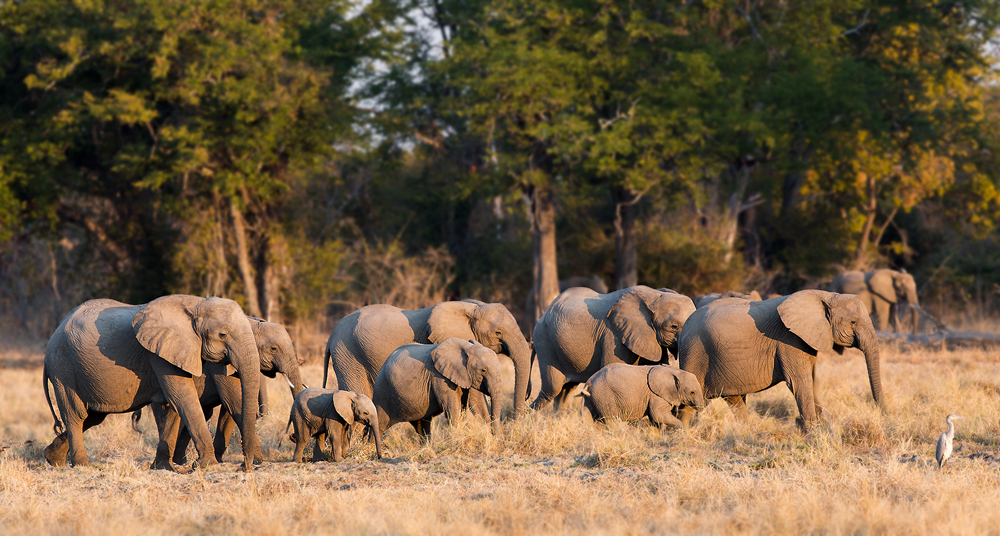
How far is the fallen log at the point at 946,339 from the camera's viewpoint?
17.4 metres

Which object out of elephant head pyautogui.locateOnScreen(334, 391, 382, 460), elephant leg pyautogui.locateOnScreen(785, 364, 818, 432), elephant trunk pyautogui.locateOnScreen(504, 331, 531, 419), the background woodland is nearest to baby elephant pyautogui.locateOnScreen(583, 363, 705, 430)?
elephant leg pyautogui.locateOnScreen(785, 364, 818, 432)

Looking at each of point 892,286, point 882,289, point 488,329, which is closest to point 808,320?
point 488,329

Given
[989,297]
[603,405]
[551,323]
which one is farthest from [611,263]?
[603,405]

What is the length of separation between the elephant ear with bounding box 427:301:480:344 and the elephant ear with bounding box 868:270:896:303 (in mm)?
13137

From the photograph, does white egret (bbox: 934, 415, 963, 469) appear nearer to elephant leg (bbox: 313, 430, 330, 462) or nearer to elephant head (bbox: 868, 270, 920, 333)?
elephant leg (bbox: 313, 430, 330, 462)

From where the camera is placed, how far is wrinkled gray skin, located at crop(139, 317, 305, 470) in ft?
29.3

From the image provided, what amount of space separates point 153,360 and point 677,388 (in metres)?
5.04

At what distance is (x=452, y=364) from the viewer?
9.36 m

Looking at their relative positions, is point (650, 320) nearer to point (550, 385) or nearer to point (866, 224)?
point (550, 385)

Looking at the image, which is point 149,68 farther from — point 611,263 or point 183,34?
point 611,263

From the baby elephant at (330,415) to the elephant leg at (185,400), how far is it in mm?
796

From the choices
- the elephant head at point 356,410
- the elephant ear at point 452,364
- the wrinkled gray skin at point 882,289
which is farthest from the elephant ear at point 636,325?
the wrinkled gray skin at point 882,289

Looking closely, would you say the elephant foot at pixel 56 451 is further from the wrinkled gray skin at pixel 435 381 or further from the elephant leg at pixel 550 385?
the elephant leg at pixel 550 385

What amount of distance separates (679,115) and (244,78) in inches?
371
